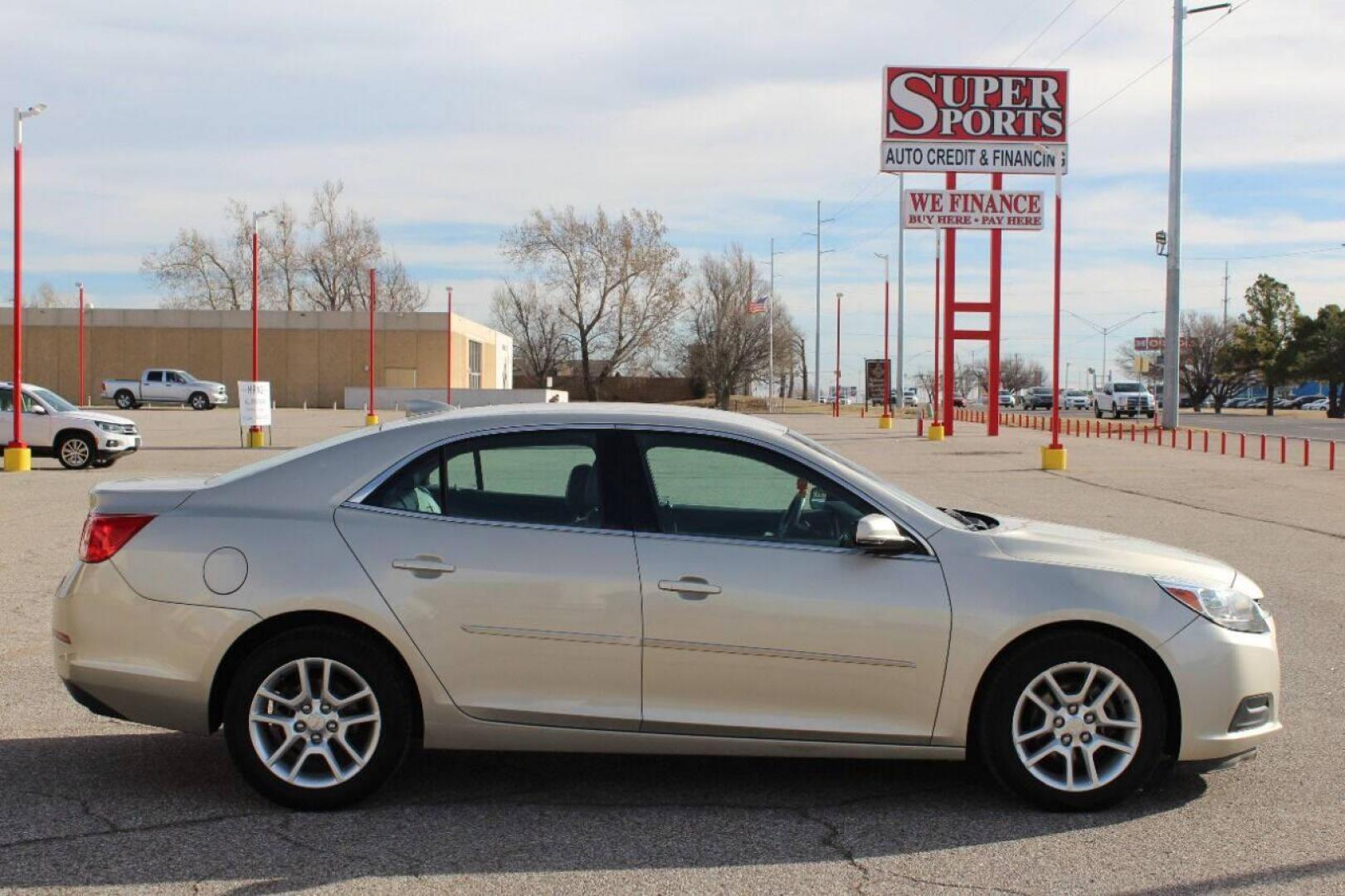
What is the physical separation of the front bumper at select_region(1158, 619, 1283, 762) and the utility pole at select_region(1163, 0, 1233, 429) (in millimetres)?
42447

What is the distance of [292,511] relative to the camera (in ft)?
Result: 17.6

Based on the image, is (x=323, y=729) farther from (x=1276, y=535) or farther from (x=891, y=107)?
(x=891, y=107)

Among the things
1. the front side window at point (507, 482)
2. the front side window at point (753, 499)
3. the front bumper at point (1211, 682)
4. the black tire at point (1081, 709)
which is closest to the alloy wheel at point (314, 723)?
the front side window at point (507, 482)

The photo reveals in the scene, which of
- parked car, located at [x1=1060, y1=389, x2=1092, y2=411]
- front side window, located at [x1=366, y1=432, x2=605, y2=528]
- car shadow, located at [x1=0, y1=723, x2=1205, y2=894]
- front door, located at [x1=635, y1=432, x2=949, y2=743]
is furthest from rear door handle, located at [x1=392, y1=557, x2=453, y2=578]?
parked car, located at [x1=1060, y1=389, x2=1092, y2=411]

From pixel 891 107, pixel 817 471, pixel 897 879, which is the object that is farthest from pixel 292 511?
pixel 891 107

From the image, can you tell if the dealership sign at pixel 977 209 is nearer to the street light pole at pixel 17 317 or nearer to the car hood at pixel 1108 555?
the street light pole at pixel 17 317

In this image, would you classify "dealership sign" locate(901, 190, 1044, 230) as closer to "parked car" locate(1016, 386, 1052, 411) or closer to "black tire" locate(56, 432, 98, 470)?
"black tire" locate(56, 432, 98, 470)

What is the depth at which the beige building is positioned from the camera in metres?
85.6

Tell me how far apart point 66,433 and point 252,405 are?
26.8ft

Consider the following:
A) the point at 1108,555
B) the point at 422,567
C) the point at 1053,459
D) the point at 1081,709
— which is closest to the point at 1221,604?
the point at 1108,555

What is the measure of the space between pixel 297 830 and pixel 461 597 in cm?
103

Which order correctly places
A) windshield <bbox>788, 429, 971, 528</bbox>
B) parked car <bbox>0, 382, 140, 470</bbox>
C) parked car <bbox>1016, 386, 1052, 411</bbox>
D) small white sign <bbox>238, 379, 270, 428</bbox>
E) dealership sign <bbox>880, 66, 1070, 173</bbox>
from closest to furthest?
windshield <bbox>788, 429, 971, 528</bbox> → parked car <bbox>0, 382, 140, 470</bbox> → small white sign <bbox>238, 379, 270, 428</bbox> → dealership sign <bbox>880, 66, 1070, 173</bbox> → parked car <bbox>1016, 386, 1052, 411</bbox>

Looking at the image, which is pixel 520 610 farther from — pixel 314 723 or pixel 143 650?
pixel 143 650

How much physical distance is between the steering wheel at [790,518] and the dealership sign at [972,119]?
122 feet
